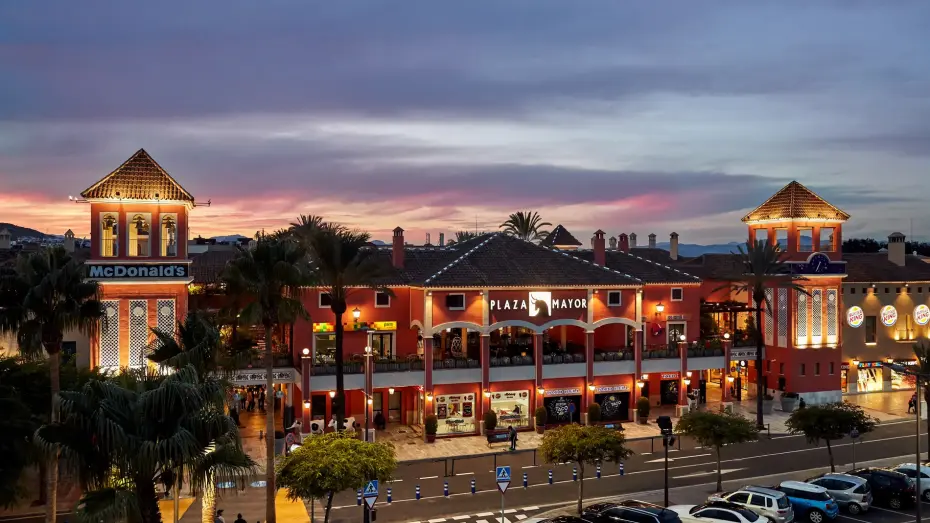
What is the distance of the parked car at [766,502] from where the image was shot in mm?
28078

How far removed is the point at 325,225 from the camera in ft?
137

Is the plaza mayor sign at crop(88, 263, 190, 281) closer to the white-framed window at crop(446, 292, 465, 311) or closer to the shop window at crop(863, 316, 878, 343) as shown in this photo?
the white-framed window at crop(446, 292, 465, 311)

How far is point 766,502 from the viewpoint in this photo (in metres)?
28.5

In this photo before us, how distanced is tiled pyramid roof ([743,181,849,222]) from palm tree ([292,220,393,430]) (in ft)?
108

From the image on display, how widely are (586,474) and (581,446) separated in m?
8.59

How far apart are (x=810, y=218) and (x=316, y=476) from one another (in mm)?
45744

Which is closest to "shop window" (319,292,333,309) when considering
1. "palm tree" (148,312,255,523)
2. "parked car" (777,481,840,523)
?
"palm tree" (148,312,255,523)

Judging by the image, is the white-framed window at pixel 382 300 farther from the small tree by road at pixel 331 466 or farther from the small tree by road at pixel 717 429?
the small tree by road at pixel 331 466

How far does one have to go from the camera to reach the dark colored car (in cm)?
2622

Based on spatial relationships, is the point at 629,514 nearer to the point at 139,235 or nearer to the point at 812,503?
the point at 812,503

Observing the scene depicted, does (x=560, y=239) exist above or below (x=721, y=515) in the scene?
above

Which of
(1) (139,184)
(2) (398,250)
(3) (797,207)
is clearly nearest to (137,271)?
(1) (139,184)

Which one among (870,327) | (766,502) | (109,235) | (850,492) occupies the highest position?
(109,235)

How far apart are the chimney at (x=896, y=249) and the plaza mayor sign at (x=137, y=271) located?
194 feet
